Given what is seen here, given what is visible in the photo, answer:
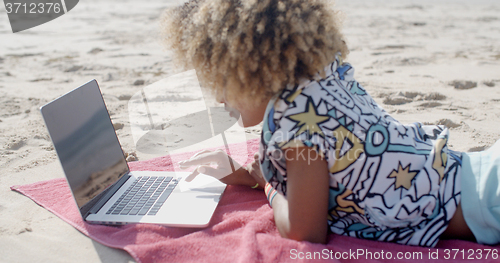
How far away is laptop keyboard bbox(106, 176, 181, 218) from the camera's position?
62.3 inches

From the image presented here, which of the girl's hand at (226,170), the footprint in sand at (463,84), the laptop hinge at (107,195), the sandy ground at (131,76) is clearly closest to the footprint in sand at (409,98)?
the sandy ground at (131,76)

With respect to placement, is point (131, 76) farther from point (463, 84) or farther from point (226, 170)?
point (463, 84)

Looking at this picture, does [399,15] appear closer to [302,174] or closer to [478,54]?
[478,54]

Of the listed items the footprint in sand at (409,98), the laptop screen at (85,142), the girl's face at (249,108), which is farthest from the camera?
the footprint in sand at (409,98)

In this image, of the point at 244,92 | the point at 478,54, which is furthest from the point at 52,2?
the point at 244,92

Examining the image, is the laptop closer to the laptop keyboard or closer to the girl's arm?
the laptop keyboard

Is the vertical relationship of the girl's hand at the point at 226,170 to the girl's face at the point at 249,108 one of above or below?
below

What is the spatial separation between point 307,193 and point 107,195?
0.97 m

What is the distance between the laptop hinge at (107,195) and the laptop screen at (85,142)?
0.02m

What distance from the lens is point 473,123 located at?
267cm

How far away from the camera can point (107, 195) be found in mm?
1664

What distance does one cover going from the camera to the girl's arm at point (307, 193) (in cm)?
113

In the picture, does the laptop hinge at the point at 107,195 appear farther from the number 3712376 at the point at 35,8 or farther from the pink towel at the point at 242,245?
the number 3712376 at the point at 35,8

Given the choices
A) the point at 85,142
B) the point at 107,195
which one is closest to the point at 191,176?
the point at 107,195
